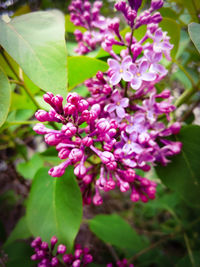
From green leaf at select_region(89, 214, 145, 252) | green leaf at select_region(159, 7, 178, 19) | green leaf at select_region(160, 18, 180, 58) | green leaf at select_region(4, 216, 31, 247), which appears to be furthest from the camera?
green leaf at select_region(89, 214, 145, 252)

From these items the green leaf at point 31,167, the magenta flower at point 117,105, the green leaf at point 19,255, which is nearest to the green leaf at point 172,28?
the magenta flower at point 117,105

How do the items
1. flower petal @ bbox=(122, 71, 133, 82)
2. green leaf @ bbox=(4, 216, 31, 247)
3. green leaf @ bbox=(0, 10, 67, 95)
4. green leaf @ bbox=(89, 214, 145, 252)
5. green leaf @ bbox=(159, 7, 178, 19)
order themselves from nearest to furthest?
green leaf @ bbox=(0, 10, 67, 95), flower petal @ bbox=(122, 71, 133, 82), green leaf @ bbox=(159, 7, 178, 19), green leaf @ bbox=(4, 216, 31, 247), green leaf @ bbox=(89, 214, 145, 252)

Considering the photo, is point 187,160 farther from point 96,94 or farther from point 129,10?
point 129,10

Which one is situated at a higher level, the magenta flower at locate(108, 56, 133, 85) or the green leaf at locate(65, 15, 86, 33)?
the green leaf at locate(65, 15, 86, 33)

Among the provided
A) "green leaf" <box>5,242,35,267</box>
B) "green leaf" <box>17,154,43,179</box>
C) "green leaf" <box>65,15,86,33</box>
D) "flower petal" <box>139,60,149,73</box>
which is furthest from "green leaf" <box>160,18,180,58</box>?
"green leaf" <box>5,242,35,267</box>

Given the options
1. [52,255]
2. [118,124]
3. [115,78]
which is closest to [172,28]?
[115,78]

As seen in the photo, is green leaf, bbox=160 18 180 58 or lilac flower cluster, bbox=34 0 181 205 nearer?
lilac flower cluster, bbox=34 0 181 205

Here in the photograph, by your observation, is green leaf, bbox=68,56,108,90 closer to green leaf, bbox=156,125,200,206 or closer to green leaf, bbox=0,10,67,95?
green leaf, bbox=0,10,67,95
